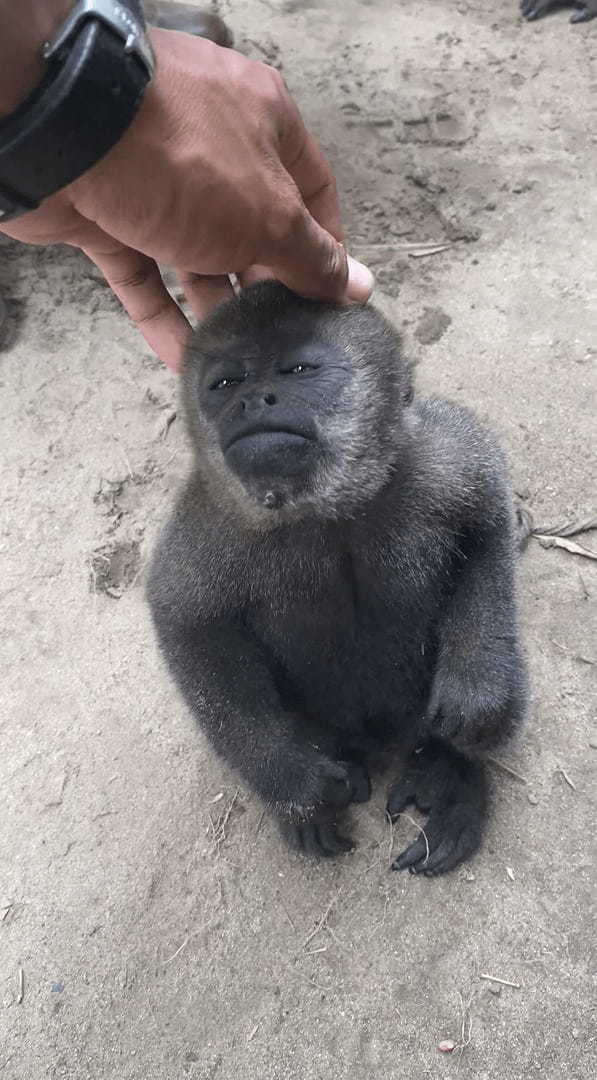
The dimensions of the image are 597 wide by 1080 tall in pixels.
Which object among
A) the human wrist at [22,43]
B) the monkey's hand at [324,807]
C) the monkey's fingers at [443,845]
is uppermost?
the human wrist at [22,43]

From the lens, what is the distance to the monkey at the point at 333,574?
2361 mm

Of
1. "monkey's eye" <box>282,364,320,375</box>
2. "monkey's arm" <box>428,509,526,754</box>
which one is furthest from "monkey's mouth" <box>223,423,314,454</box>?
"monkey's arm" <box>428,509,526,754</box>

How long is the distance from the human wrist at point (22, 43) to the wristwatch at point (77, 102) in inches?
0.6

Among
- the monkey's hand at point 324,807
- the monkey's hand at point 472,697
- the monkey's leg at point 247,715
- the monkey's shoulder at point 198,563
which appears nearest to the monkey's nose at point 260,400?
the monkey's shoulder at point 198,563

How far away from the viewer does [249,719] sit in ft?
8.97

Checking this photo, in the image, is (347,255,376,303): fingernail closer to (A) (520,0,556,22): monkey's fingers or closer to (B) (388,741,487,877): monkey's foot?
(B) (388,741,487,877): monkey's foot

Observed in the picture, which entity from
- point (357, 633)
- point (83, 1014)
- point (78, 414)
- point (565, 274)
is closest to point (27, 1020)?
point (83, 1014)

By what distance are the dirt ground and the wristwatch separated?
223 centimetres

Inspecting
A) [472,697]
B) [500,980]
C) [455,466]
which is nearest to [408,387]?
[455,466]

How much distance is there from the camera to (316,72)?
5.97 meters

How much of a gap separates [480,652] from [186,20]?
4378 mm

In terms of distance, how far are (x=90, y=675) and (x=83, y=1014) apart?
132 centimetres

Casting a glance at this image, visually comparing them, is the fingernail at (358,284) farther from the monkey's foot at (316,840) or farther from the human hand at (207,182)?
the monkey's foot at (316,840)

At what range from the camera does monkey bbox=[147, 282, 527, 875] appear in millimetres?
2361
